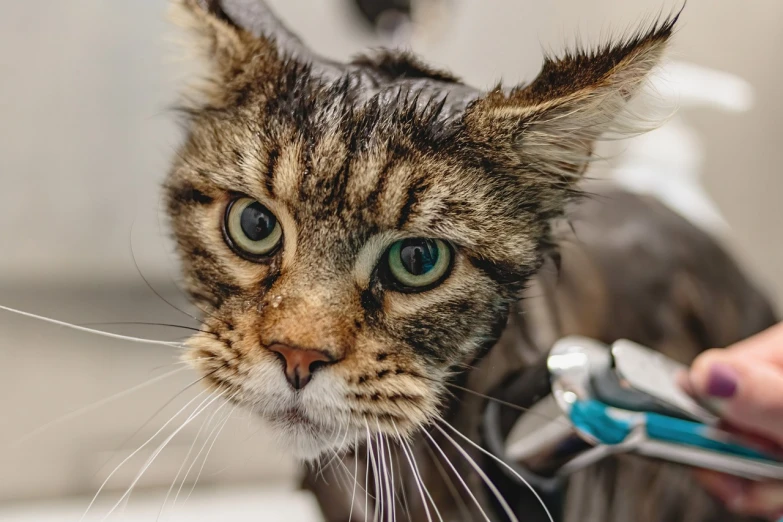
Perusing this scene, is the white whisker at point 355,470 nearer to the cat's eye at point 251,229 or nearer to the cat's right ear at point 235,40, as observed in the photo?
the cat's eye at point 251,229

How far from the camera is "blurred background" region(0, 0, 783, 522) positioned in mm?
448

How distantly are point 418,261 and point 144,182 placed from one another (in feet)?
1.22

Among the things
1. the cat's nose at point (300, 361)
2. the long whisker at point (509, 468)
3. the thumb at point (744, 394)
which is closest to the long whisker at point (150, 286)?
the cat's nose at point (300, 361)

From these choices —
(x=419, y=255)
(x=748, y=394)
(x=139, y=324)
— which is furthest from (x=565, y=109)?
(x=139, y=324)

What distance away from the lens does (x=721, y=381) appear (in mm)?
378

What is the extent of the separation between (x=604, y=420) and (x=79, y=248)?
22.2 inches

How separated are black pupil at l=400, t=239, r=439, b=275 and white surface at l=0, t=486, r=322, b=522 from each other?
280 millimetres

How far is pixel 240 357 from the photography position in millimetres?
357

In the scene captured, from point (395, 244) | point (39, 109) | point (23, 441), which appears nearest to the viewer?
point (395, 244)

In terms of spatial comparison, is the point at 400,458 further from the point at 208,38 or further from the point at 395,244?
the point at 208,38

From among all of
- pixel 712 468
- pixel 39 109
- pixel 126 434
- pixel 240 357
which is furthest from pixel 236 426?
pixel 39 109

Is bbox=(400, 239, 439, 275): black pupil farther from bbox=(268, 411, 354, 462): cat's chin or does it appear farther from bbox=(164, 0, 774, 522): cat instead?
bbox=(268, 411, 354, 462): cat's chin

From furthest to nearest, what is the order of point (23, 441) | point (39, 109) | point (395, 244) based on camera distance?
1. point (39, 109)
2. point (23, 441)
3. point (395, 244)

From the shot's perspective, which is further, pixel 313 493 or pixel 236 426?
pixel 313 493
